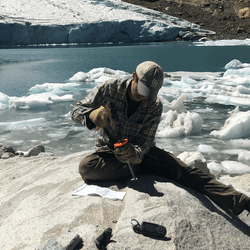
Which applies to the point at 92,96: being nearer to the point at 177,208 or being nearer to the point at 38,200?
the point at 38,200

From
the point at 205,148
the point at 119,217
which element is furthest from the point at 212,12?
the point at 119,217

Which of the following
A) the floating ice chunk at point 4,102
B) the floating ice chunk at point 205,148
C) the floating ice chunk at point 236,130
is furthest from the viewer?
the floating ice chunk at point 4,102

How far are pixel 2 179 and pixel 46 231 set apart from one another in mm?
1572

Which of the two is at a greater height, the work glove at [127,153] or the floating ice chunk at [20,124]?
the work glove at [127,153]

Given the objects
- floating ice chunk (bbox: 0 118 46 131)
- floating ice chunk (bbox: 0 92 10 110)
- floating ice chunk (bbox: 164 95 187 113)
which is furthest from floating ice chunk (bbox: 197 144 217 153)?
floating ice chunk (bbox: 0 92 10 110)

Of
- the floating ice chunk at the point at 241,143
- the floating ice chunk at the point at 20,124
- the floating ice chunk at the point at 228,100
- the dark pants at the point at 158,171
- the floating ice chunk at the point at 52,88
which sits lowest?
the floating ice chunk at the point at 52,88

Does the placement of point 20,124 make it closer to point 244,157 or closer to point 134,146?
point 134,146

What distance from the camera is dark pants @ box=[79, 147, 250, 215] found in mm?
2262

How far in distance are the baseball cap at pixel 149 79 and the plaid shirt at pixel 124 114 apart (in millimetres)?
209

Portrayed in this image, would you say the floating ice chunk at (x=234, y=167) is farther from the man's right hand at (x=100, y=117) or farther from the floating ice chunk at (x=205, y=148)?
the man's right hand at (x=100, y=117)

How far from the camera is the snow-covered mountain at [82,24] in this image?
34281 mm

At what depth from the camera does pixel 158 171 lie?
244cm

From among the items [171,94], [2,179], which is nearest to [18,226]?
[2,179]

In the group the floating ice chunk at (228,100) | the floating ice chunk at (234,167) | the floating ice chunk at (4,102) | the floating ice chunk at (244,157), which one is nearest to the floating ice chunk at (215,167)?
the floating ice chunk at (234,167)
